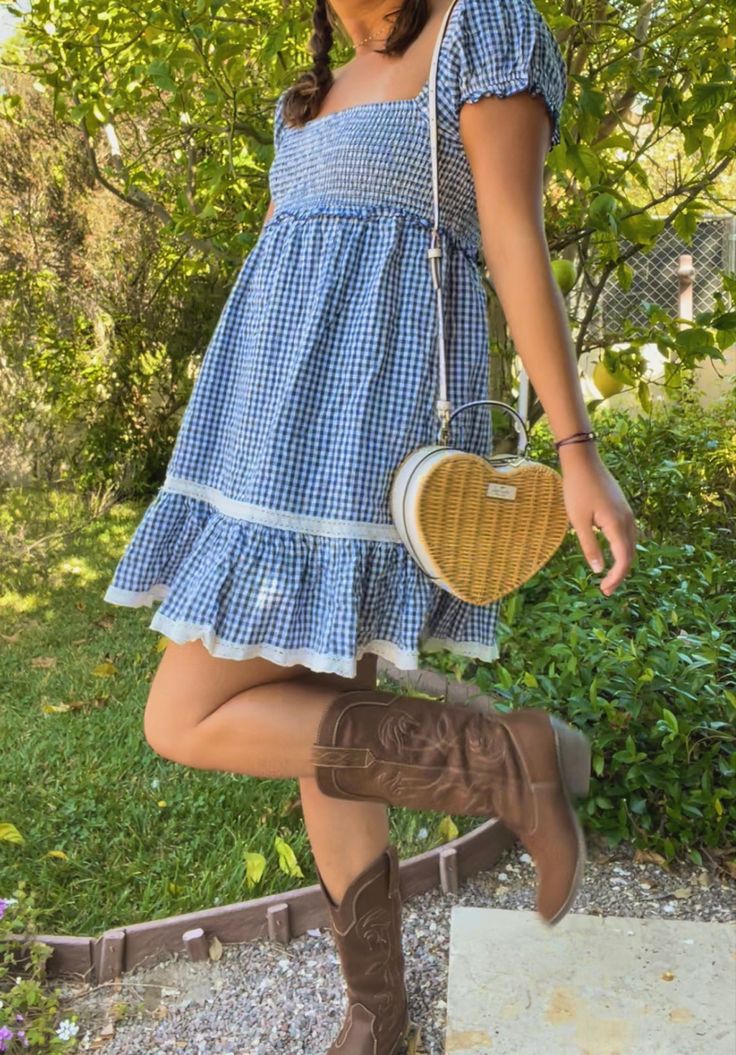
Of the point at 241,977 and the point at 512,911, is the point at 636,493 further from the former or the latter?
the point at 241,977

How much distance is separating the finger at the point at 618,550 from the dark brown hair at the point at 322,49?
0.68 m

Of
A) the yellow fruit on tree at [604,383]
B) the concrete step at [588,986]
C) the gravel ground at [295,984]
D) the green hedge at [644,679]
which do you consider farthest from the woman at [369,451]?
the yellow fruit on tree at [604,383]

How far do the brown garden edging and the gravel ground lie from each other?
20 mm

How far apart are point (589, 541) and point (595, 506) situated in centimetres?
4

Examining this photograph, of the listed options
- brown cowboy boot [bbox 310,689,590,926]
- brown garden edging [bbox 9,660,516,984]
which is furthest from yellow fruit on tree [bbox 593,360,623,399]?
brown cowboy boot [bbox 310,689,590,926]

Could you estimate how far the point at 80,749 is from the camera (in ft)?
9.44

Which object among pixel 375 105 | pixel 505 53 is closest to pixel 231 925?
pixel 375 105

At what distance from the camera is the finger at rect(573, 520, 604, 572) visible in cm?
119

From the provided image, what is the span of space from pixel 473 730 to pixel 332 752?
0.56 ft

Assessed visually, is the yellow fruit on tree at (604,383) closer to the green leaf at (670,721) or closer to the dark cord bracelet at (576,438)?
the green leaf at (670,721)

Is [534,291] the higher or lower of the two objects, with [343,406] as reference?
higher

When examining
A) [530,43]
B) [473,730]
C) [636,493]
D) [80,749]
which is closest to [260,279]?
[530,43]

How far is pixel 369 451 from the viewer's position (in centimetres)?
127

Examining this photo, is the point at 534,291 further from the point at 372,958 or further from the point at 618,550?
the point at 372,958
